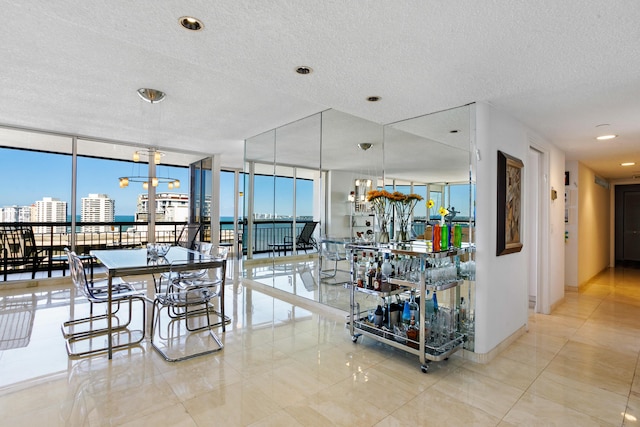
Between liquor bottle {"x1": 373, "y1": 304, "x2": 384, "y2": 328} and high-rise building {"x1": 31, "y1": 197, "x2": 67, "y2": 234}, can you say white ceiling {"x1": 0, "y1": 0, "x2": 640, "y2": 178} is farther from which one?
high-rise building {"x1": 31, "y1": 197, "x2": 67, "y2": 234}

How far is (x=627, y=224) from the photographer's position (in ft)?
28.2

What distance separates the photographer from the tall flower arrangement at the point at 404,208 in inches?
133

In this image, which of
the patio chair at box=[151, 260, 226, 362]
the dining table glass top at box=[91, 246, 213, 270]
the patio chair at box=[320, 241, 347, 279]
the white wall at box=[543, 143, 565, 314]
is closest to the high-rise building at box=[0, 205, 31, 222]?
the dining table glass top at box=[91, 246, 213, 270]

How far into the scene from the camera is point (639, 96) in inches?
105

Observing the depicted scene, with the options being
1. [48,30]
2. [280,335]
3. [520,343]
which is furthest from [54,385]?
[520,343]

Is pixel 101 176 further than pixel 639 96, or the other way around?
pixel 101 176

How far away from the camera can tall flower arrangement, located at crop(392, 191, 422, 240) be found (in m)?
3.38

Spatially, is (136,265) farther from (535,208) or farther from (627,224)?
(627,224)

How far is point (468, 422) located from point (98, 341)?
3.24m

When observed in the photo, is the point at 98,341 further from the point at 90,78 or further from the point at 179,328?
the point at 90,78

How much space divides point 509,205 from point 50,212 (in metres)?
7.23

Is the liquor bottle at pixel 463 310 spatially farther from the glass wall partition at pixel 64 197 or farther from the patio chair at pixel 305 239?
the glass wall partition at pixel 64 197

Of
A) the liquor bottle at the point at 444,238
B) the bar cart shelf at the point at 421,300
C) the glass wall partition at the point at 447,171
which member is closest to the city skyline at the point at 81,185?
Answer: the glass wall partition at the point at 447,171

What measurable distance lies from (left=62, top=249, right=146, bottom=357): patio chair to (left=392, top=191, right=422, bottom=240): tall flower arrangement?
2.78m
